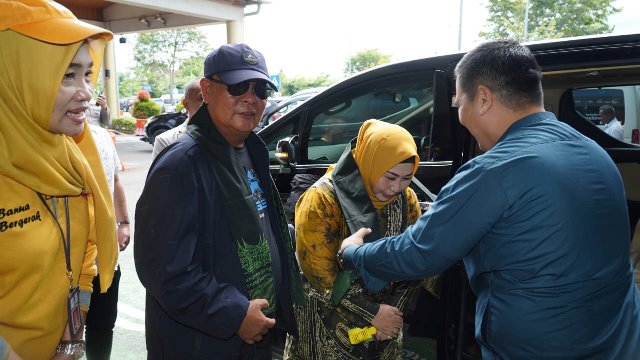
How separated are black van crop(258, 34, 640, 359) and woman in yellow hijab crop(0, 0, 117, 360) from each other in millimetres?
1435

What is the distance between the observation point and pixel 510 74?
4.67 ft

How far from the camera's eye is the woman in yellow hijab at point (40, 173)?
4.15 ft

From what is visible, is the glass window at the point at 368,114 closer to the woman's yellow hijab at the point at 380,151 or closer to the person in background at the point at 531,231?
the woman's yellow hijab at the point at 380,151

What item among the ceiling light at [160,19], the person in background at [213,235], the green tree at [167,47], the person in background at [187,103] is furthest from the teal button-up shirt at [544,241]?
the green tree at [167,47]

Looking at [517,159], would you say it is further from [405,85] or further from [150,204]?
[405,85]

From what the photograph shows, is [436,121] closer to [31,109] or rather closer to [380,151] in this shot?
[380,151]

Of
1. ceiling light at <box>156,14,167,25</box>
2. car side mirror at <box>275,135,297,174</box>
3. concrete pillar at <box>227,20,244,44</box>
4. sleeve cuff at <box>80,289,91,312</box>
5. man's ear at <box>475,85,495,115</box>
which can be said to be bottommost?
sleeve cuff at <box>80,289,91,312</box>

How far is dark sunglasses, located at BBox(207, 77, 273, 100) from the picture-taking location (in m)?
1.73

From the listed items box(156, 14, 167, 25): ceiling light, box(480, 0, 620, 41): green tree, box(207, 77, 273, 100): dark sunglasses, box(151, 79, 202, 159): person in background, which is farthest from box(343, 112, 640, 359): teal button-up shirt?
box(480, 0, 620, 41): green tree

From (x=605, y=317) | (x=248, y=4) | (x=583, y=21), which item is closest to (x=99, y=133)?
(x=605, y=317)

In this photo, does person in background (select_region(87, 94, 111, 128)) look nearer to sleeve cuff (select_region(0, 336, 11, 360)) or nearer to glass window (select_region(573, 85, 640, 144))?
sleeve cuff (select_region(0, 336, 11, 360))

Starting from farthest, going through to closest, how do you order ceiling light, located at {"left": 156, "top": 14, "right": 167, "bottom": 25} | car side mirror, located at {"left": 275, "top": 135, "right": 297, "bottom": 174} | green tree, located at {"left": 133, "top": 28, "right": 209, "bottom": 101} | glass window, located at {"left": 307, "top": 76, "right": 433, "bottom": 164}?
1. green tree, located at {"left": 133, "top": 28, "right": 209, "bottom": 101}
2. ceiling light, located at {"left": 156, "top": 14, "right": 167, "bottom": 25}
3. car side mirror, located at {"left": 275, "top": 135, "right": 297, "bottom": 174}
4. glass window, located at {"left": 307, "top": 76, "right": 433, "bottom": 164}

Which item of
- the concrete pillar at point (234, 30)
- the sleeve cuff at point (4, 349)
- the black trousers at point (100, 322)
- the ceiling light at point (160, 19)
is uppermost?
the ceiling light at point (160, 19)

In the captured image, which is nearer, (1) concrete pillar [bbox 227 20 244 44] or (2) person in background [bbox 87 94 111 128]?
(2) person in background [bbox 87 94 111 128]
